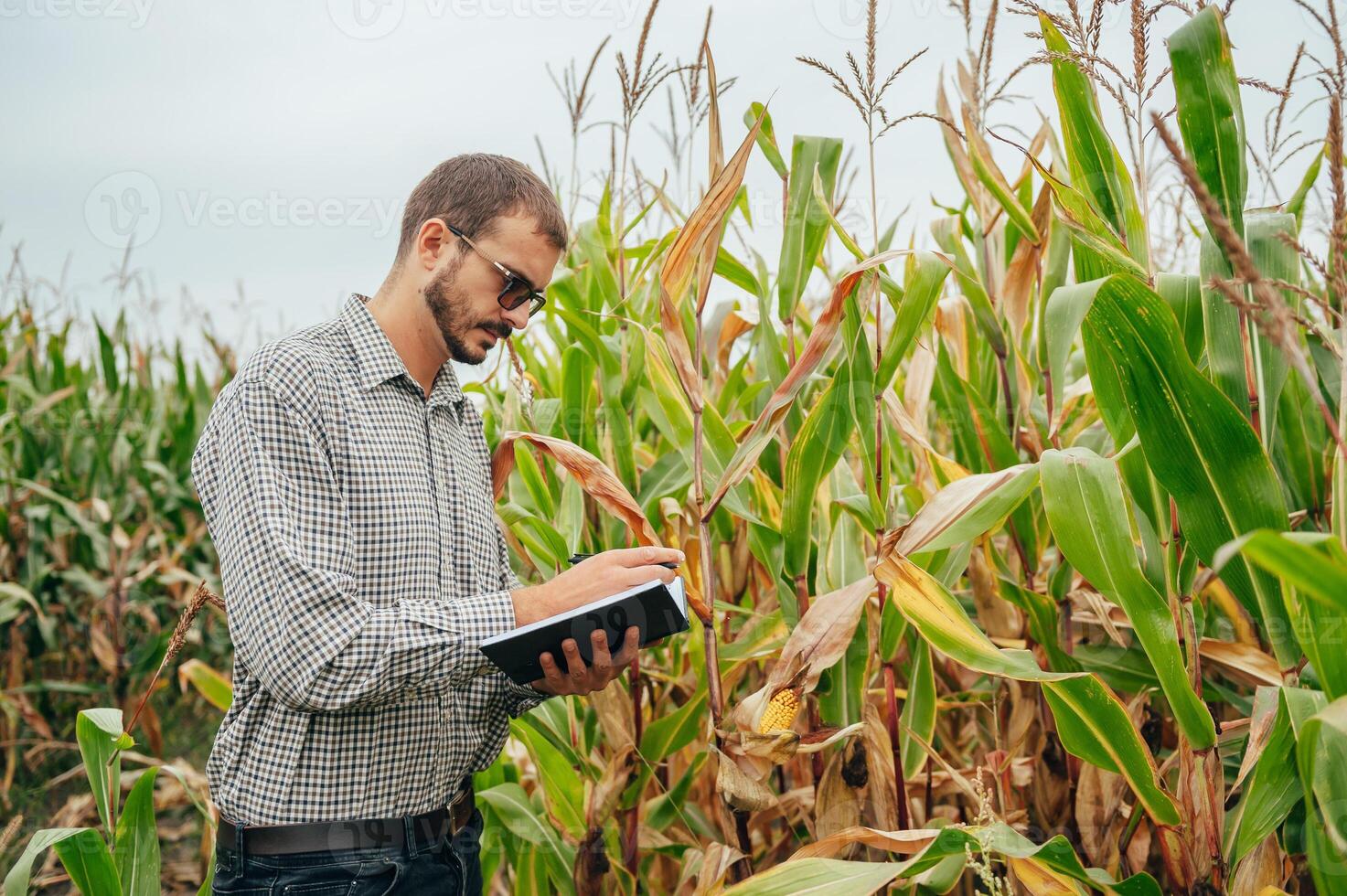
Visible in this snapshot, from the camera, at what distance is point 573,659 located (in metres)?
1.34

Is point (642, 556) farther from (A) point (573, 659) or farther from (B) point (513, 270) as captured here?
(B) point (513, 270)

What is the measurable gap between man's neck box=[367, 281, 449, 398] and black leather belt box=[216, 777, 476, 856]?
66cm

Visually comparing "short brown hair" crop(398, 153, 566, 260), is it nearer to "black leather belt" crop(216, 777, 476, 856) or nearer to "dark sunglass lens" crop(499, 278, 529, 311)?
"dark sunglass lens" crop(499, 278, 529, 311)

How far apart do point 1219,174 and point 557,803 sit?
148cm

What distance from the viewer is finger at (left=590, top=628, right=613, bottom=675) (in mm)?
1318

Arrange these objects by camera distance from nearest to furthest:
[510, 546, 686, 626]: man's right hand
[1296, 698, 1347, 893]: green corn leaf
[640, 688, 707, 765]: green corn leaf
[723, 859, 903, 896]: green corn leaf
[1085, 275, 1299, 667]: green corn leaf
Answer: [1296, 698, 1347, 893]: green corn leaf
[1085, 275, 1299, 667]: green corn leaf
[723, 859, 903, 896]: green corn leaf
[510, 546, 686, 626]: man's right hand
[640, 688, 707, 765]: green corn leaf

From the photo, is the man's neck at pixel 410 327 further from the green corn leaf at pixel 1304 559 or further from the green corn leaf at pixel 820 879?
the green corn leaf at pixel 1304 559

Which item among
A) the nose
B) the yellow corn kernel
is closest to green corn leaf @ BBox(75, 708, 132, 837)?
the nose

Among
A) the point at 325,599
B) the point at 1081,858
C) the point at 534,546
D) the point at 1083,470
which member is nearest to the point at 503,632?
the point at 325,599

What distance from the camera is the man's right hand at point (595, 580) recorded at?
131cm

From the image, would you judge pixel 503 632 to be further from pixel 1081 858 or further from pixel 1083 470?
pixel 1081 858

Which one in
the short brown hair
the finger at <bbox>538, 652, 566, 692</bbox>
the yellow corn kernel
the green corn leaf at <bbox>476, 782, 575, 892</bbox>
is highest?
the short brown hair

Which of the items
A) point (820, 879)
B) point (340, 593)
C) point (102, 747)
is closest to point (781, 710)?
point (820, 879)

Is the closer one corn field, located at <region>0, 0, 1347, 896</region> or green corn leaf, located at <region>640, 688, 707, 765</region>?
Result: corn field, located at <region>0, 0, 1347, 896</region>
